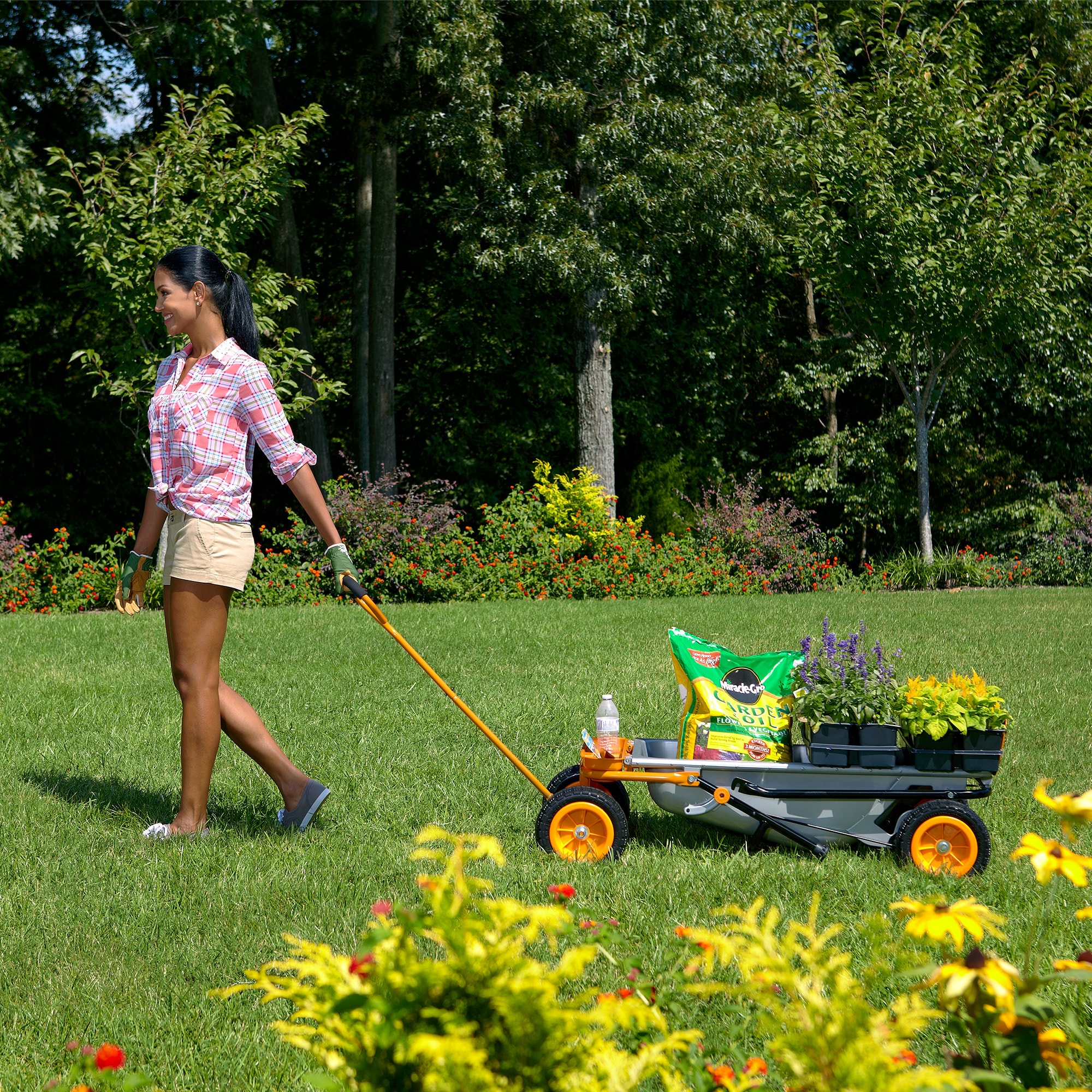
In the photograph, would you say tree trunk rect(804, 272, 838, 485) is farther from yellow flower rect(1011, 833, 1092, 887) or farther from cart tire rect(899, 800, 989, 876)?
yellow flower rect(1011, 833, 1092, 887)

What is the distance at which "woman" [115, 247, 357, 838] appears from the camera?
383cm

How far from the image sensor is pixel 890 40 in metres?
14.6

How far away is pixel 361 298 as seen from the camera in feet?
52.2

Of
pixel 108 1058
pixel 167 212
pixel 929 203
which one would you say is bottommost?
pixel 108 1058

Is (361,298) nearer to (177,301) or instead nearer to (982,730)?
(177,301)

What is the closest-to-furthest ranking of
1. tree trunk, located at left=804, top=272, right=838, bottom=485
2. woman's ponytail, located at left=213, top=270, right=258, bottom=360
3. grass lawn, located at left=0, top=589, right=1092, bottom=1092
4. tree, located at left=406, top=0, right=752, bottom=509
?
grass lawn, located at left=0, top=589, right=1092, bottom=1092 < woman's ponytail, located at left=213, top=270, right=258, bottom=360 < tree, located at left=406, top=0, right=752, bottom=509 < tree trunk, located at left=804, top=272, right=838, bottom=485

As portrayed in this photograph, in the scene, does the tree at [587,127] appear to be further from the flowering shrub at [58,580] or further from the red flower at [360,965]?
the red flower at [360,965]

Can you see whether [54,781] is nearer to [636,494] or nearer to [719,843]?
[719,843]

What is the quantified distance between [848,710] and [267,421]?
2.24m

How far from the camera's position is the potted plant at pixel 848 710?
12.2ft

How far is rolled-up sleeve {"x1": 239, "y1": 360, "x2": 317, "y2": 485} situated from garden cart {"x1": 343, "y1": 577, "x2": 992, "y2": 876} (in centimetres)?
52

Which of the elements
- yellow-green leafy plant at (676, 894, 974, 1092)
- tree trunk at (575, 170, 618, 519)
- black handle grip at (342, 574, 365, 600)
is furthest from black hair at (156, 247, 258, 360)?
tree trunk at (575, 170, 618, 519)

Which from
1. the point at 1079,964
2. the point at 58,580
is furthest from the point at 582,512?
the point at 1079,964

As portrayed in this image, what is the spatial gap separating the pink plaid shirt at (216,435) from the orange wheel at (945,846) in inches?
96.2
